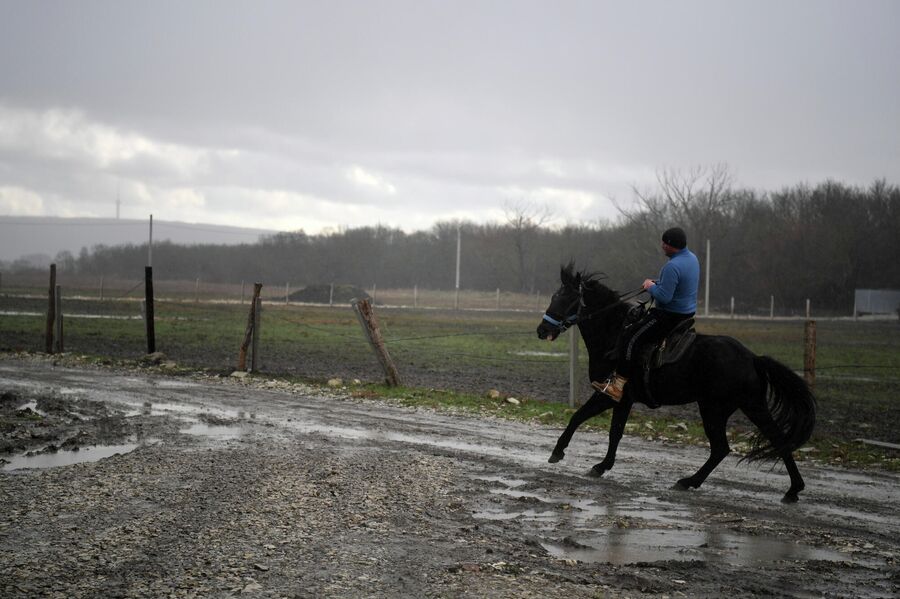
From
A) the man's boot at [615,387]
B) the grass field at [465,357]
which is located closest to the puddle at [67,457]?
the man's boot at [615,387]

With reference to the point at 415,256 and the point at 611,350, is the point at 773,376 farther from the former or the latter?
the point at 415,256

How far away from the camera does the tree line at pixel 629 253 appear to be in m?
70.9

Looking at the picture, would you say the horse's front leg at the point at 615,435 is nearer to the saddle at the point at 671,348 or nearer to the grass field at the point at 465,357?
the saddle at the point at 671,348

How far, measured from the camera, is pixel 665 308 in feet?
31.7

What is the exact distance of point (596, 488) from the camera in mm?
8992

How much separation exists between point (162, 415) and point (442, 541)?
802 centimetres

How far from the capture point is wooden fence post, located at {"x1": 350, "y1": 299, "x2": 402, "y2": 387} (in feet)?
58.8

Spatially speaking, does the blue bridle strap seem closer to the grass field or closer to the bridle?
the bridle

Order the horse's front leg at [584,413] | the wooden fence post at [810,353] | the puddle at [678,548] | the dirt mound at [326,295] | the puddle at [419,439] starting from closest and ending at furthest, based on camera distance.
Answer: the puddle at [678,548] → the horse's front leg at [584,413] → the puddle at [419,439] → the wooden fence post at [810,353] → the dirt mound at [326,295]

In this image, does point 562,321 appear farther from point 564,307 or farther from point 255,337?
point 255,337

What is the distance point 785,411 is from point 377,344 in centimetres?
1007

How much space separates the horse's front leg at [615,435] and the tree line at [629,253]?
5216 cm

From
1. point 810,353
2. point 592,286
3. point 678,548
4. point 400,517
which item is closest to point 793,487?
point 678,548

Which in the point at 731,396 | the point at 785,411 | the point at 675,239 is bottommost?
the point at 785,411
